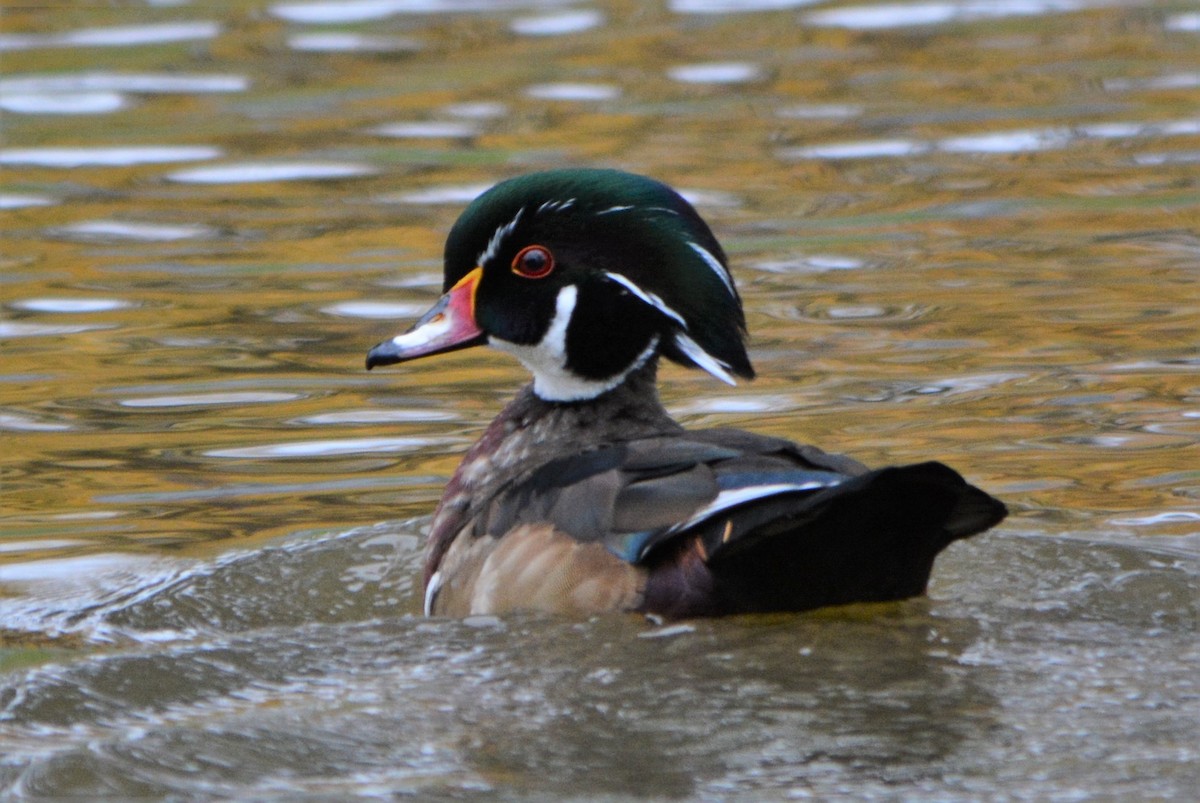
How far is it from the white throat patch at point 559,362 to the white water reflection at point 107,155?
7050 millimetres

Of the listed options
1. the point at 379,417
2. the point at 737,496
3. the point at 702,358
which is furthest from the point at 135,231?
the point at 737,496

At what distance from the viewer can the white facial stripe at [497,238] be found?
20.8ft

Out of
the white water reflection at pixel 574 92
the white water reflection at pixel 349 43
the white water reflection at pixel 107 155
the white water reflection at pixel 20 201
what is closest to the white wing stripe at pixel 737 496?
the white water reflection at pixel 20 201

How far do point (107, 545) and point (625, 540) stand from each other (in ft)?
7.64

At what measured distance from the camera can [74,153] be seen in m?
13.3

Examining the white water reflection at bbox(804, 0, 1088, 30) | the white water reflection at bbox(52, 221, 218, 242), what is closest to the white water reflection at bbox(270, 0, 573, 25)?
the white water reflection at bbox(804, 0, 1088, 30)

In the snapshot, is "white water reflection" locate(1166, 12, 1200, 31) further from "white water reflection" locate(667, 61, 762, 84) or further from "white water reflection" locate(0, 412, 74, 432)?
"white water reflection" locate(0, 412, 74, 432)

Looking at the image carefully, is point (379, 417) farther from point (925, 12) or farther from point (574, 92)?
point (925, 12)

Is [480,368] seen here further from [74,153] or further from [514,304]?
[74,153]

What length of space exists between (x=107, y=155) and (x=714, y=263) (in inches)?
309

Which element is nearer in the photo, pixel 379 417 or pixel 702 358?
pixel 702 358

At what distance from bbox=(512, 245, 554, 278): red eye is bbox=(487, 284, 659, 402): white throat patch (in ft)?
0.28

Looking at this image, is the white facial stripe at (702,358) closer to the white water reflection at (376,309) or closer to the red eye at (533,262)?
the red eye at (533,262)

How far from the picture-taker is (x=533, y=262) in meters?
6.41
